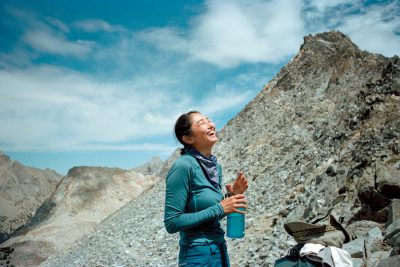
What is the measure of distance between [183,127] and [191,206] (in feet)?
2.25

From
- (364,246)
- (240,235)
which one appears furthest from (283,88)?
(240,235)

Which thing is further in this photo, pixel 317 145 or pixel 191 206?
pixel 317 145

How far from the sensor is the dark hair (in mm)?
3021

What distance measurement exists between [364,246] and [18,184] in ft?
405

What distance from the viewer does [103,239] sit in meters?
19.9

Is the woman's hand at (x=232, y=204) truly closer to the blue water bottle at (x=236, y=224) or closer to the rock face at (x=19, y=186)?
the blue water bottle at (x=236, y=224)

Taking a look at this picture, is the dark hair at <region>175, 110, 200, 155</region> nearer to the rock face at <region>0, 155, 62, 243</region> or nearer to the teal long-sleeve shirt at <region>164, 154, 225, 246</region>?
the teal long-sleeve shirt at <region>164, 154, 225, 246</region>

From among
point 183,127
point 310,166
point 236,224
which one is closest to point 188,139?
point 183,127

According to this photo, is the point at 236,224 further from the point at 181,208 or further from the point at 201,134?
the point at 201,134

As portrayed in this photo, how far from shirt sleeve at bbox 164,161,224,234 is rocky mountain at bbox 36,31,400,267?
294cm

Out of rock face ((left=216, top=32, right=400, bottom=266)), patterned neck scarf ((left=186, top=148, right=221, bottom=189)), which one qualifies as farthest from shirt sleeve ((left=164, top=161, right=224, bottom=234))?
rock face ((left=216, top=32, right=400, bottom=266))

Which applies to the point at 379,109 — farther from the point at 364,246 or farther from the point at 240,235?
the point at 240,235

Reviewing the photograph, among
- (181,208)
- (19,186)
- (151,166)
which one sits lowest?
(181,208)

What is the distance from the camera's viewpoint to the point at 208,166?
117 inches
